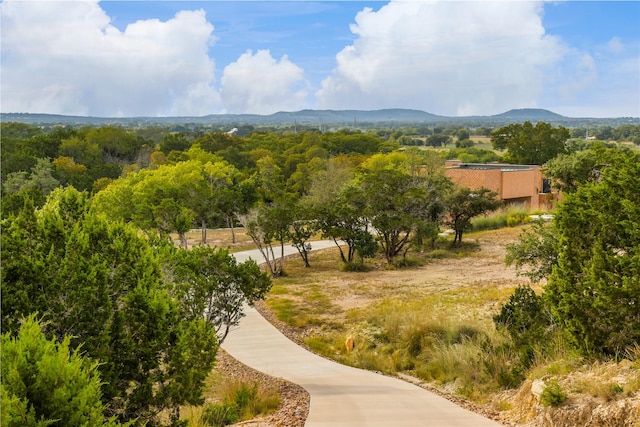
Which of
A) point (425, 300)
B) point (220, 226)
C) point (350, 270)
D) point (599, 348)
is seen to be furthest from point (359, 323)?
point (220, 226)

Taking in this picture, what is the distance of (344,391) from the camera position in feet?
39.9

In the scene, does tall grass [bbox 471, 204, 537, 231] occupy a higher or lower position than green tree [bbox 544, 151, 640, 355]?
lower

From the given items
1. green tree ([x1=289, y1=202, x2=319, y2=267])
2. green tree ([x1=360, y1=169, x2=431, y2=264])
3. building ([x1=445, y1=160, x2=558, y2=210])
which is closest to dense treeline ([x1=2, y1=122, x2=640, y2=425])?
green tree ([x1=289, y1=202, x2=319, y2=267])

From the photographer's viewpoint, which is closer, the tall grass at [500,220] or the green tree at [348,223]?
the green tree at [348,223]

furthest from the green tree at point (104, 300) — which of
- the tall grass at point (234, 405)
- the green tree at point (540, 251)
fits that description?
the green tree at point (540, 251)

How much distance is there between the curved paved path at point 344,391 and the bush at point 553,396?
108cm

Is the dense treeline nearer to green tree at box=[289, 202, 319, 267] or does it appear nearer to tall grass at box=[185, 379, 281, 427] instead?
tall grass at box=[185, 379, 281, 427]

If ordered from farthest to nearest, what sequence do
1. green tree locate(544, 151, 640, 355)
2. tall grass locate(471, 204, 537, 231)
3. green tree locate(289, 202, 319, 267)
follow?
tall grass locate(471, 204, 537, 231), green tree locate(289, 202, 319, 267), green tree locate(544, 151, 640, 355)

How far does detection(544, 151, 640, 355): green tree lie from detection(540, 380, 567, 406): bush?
6.04 feet

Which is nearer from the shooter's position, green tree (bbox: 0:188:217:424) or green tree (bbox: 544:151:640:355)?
green tree (bbox: 0:188:217:424)

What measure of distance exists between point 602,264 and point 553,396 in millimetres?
2748

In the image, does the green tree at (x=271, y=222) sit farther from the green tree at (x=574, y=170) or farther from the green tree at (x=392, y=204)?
the green tree at (x=574, y=170)

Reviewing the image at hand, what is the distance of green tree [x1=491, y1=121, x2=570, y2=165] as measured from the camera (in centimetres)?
6744

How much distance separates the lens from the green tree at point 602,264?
34.2 ft
